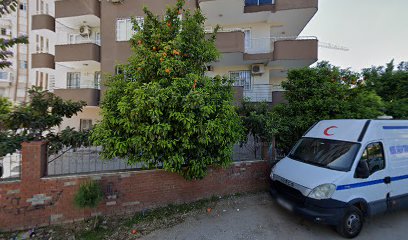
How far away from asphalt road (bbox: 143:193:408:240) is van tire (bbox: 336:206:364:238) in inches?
6.1

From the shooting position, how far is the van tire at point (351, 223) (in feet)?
11.6

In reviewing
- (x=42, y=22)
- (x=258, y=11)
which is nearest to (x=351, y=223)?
Result: (x=258, y=11)

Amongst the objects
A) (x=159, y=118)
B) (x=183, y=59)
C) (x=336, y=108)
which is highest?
(x=183, y=59)

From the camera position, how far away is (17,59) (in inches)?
806

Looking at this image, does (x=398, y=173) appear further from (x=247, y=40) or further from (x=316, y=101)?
(x=247, y=40)

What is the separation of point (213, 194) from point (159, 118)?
264cm

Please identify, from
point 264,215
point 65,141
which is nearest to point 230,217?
point 264,215

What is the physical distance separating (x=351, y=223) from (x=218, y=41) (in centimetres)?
870

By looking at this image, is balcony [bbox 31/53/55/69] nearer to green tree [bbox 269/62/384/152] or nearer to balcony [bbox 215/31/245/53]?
balcony [bbox 215/31/245/53]

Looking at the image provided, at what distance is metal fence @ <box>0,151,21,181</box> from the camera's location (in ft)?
12.3

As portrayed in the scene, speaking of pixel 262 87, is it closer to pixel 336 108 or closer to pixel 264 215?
pixel 336 108

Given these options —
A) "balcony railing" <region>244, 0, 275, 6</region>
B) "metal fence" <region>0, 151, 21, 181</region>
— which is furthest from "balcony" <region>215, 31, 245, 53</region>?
"metal fence" <region>0, 151, 21, 181</region>

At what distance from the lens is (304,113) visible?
243 inches

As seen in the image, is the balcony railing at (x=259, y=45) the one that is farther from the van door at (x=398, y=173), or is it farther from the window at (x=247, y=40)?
the van door at (x=398, y=173)
